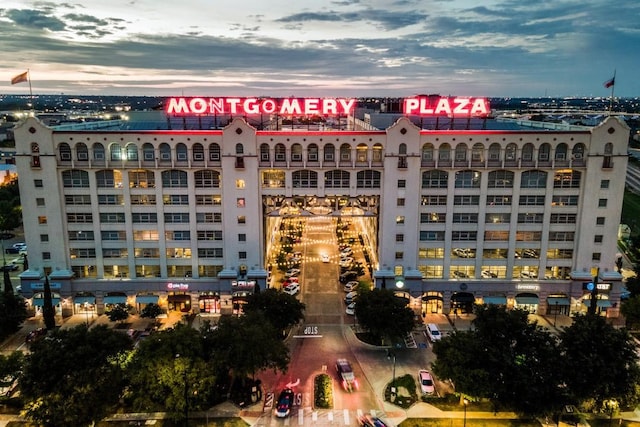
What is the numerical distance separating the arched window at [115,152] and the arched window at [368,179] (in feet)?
148

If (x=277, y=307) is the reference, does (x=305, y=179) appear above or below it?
above

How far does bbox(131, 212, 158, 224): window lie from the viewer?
9062 centimetres

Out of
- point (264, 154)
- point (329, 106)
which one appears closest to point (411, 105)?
point (329, 106)

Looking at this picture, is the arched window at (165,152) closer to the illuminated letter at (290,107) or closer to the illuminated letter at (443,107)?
the illuminated letter at (290,107)

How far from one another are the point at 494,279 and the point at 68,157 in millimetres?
83982

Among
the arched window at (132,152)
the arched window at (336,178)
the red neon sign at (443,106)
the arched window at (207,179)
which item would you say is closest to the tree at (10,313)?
the arched window at (132,152)

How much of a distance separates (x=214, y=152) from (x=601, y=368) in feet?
228

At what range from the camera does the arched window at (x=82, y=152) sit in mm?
87338

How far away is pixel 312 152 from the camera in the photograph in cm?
8969

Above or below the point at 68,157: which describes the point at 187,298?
below

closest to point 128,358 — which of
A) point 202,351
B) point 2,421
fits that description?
point 202,351

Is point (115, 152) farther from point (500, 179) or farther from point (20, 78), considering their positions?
point (500, 179)

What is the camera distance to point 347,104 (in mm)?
94875

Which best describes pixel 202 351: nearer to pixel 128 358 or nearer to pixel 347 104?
pixel 128 358
